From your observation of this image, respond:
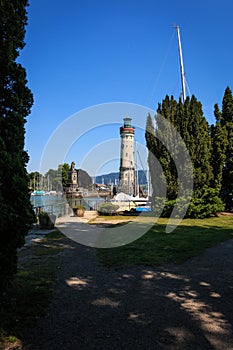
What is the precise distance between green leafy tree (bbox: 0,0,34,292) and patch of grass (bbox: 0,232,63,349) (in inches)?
19.7

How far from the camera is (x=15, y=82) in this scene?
4195mm

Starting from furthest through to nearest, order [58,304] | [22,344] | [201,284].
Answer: [201,284], [58,304], [22,344]

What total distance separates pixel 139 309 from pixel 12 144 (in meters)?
3.31

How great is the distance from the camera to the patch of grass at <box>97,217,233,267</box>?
7229 mm

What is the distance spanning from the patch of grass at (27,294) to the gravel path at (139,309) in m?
0.18

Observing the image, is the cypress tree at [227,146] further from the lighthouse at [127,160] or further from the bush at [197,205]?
the lighthouse at [127,160]

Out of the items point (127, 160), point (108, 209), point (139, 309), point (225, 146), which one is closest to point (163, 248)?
point (139, 309)

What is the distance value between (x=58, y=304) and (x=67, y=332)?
37.4 inches

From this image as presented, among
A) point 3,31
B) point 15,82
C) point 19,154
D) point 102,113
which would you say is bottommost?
point 19,154

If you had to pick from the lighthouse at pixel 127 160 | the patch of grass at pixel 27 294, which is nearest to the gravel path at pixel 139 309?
the patch of grass at pixel 27 294

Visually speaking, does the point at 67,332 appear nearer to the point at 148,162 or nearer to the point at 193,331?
the point at 193,331

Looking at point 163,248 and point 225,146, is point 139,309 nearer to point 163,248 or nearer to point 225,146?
point 163,248

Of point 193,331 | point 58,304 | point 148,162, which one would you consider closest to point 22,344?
point 58,304

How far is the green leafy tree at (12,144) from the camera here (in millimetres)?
3748
